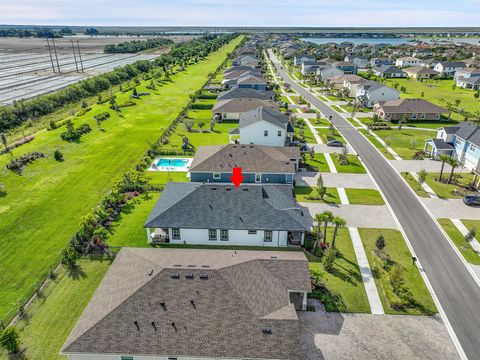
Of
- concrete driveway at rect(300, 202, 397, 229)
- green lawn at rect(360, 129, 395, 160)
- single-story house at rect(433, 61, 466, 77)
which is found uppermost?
single-story house at rect(433, 61, 466, 77)

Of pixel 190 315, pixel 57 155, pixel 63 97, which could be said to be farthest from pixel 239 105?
pixel 190 315

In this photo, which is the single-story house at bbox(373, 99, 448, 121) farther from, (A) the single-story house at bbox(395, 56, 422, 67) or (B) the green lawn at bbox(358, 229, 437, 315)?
(A) the single-story house at bbox(395, 56, 422, 67)

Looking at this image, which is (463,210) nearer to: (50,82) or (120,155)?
(120,155)

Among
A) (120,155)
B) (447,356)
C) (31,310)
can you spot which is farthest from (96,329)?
(120,155)

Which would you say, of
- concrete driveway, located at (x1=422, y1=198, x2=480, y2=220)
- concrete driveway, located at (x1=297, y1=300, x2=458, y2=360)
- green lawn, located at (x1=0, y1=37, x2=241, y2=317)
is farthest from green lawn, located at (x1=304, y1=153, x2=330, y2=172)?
concrete driveway, located at (x1=297, y1=300, x2=458, y2=360)

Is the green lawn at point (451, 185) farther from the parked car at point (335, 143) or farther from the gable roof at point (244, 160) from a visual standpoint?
the gable roof at point (244, 160)

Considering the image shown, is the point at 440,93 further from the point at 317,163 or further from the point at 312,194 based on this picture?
the point at 312,194

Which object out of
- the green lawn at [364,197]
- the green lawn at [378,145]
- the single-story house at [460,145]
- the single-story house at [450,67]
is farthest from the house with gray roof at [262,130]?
the single-story house at [450,67]
